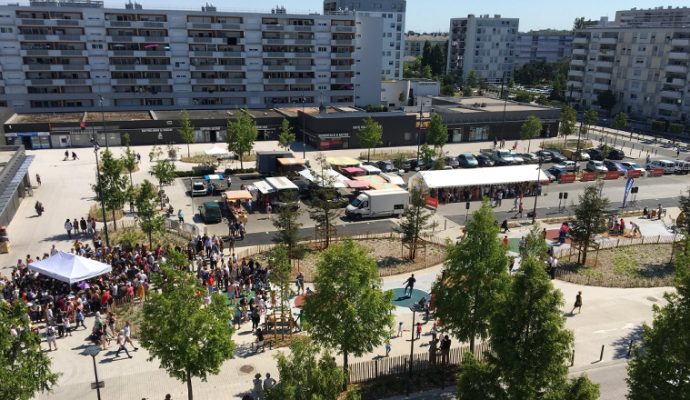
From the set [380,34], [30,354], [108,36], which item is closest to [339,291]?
[30,354]

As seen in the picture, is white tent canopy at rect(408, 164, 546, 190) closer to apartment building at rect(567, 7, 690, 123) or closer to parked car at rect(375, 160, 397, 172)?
parked car at rect(375, 160, 397, 172)

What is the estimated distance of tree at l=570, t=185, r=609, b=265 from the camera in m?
28.4

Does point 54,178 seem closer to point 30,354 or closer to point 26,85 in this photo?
point 26,85

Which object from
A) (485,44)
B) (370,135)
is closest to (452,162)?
(370,135)

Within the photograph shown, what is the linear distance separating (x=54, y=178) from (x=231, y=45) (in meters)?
38.7

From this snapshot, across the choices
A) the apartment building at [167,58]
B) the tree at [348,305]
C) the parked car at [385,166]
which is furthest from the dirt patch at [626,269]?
the apartment building at [167,58]

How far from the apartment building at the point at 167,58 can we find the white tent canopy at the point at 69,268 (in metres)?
54.5

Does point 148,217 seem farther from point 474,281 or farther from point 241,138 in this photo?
point 241,138

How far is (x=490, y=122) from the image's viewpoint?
2616 inches

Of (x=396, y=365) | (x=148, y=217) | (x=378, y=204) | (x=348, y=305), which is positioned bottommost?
(x=396, y=365)

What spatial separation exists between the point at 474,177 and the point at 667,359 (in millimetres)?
29064

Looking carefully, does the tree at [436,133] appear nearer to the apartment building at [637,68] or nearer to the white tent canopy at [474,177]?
the white tent canopy at [474,177]

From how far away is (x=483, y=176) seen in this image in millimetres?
41406

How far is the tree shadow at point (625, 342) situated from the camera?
2053cm
